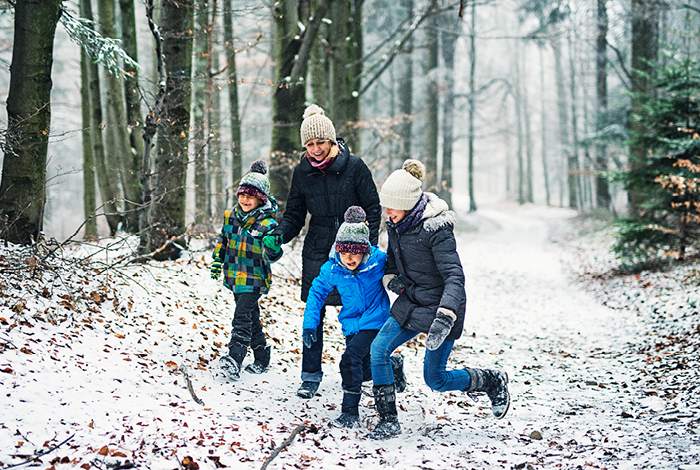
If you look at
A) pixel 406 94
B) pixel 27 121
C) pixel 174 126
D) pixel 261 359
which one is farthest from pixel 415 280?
pixel 406 94

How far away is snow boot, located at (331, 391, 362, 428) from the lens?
4062mm

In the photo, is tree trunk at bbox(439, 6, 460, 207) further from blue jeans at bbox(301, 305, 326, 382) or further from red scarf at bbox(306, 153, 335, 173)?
blue jeans at bbox(301, 305, 326, 382)

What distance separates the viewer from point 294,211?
4.87 meters

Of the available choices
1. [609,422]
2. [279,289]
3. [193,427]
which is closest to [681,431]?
[609,422]

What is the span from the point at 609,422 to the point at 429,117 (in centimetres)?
1748

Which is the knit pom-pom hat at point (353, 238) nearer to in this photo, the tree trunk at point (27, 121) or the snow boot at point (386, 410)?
the snow boot at point (386, 410)

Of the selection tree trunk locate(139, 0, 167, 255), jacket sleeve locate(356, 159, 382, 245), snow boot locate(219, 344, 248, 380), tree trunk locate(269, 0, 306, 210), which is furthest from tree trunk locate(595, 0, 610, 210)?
snow boot locate(219, 344, 248, 380)

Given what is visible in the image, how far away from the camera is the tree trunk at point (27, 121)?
216 inches

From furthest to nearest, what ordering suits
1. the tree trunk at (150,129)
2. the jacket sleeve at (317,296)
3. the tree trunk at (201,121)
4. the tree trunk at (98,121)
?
the tree trunk at (98,121), the tree trunk at (201,121), the tree trunk at (150,129), the jacket sleeve at (317,296)

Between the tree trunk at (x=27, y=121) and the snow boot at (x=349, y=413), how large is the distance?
3.84m

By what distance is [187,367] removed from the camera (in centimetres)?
475

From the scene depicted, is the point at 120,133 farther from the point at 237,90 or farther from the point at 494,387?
the point at 494,387

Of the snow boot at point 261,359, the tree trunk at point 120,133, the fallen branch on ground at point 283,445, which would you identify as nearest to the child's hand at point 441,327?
the fallen branch on ground at point 283,445

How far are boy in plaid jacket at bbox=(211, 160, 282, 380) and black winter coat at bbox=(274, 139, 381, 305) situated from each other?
0.70ft
